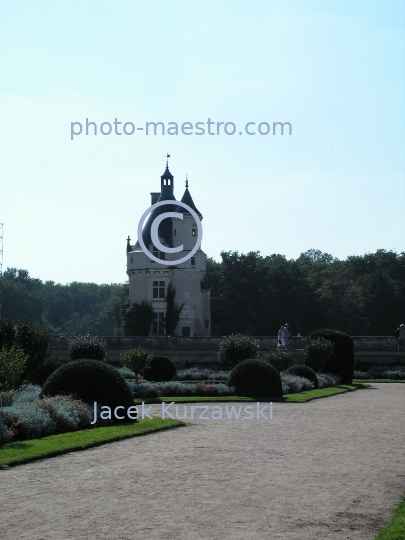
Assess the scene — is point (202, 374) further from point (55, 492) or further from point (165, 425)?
point (55, 492)

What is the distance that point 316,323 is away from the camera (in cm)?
6406

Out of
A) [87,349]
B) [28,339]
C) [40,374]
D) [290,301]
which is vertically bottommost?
[40,374]

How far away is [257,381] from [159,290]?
32349mm

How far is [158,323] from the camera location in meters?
52.4

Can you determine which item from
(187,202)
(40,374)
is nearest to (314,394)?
(40,374)

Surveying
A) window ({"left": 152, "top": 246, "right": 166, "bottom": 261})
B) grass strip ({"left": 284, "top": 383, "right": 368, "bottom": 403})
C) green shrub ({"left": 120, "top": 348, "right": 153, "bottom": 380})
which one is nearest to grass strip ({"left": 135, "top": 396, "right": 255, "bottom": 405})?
grass strip ({"left": 284, "top": 383, "right": 368, "bottom": 403})

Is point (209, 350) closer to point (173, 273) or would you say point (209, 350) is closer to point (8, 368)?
point (173, 273)

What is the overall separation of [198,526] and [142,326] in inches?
1793

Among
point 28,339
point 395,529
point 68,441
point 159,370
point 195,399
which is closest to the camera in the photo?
point 395,529

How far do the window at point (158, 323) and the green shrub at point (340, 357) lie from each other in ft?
77.1

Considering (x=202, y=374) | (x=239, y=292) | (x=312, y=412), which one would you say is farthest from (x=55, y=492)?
(x=239, y=292)

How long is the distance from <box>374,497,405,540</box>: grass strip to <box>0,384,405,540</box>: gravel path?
0.13 meters

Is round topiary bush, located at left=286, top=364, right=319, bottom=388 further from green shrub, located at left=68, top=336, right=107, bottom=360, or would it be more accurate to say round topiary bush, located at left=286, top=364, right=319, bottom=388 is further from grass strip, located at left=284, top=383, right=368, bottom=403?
green shrub, located at left=68, top=336, right=107, bottom=360

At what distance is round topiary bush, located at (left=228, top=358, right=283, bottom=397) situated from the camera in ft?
68.3
